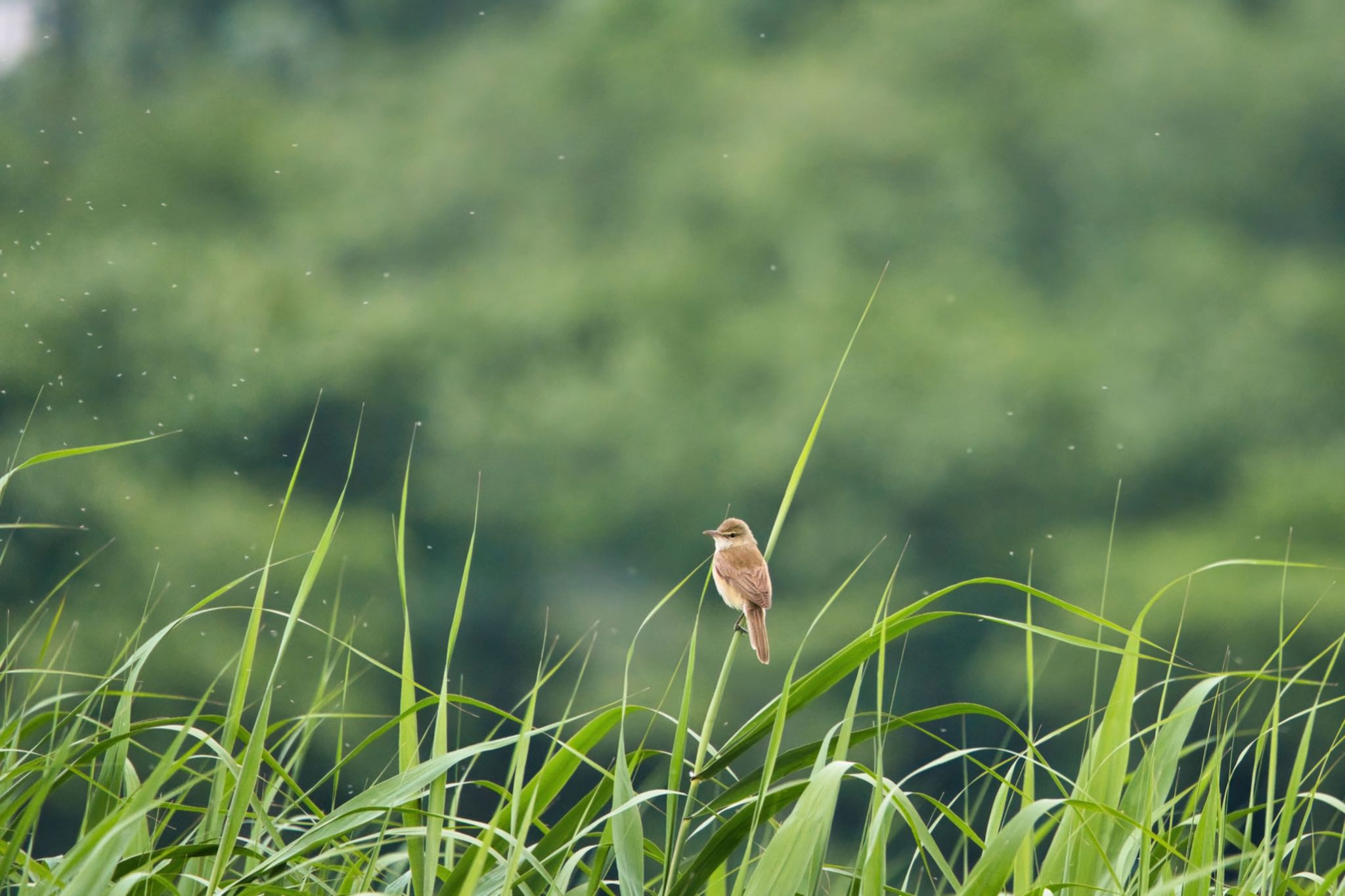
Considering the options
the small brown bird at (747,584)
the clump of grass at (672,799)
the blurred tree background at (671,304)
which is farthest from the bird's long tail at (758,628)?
the blurred tree background at (671,304)

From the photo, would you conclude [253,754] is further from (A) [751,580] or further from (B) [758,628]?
(B) [758,628]

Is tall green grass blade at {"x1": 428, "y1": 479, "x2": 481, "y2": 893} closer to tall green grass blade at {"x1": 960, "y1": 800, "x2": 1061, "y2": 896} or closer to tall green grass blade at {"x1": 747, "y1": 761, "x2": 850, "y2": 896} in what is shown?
tall green grass blade at {"x1": 747, "y1": 761, "x2": 850, "y2": 896}

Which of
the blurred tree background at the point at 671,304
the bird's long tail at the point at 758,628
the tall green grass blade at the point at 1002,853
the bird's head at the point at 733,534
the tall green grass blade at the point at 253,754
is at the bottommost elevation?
the blurred tree background at the point at 671,304

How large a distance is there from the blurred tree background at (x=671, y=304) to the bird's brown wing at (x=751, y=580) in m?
7.60

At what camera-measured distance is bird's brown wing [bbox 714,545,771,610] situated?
241cm

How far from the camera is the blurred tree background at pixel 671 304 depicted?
36.6 feet

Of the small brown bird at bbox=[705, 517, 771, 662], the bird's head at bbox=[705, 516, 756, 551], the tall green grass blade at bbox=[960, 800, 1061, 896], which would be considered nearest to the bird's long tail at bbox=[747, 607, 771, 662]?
the small brown bird at bbox=[705, 517, 771, 662]

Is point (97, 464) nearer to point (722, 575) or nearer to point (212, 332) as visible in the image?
point (212, 332)

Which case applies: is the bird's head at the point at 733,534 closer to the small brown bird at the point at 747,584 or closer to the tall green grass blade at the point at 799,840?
the small brown bird at the point at 747,584

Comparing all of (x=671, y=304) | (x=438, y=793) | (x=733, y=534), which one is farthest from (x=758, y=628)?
(x=671, y=304)

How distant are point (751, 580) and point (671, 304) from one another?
1121 cm

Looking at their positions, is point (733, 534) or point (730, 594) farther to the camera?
point (733, 534)

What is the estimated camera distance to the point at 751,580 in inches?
95.1

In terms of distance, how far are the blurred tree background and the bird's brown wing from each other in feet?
24.9
